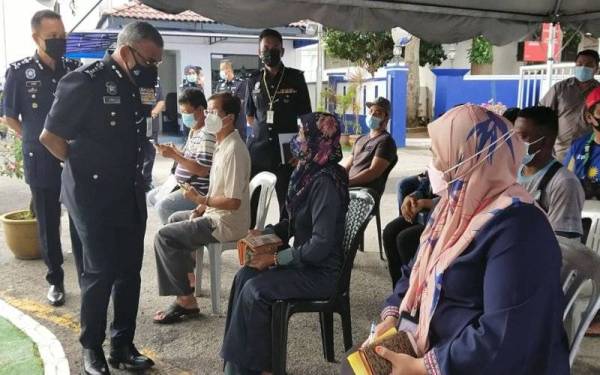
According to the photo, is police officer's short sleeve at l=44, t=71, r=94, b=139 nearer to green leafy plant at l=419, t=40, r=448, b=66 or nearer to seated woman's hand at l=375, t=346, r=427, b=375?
seated woman's hand at l=375, t=346, r=427, b=375

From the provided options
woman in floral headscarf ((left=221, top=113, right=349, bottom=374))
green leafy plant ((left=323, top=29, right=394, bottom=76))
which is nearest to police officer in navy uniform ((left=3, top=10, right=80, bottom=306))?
woman in floral headscarf ((left=221, top=113, right=349, bottom=374))

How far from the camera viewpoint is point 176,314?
3.56 m

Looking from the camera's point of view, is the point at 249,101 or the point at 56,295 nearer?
the point at 56,295

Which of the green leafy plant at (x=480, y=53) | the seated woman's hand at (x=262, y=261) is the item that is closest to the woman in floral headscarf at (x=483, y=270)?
the seated woman's hand at (x=262, y=261)

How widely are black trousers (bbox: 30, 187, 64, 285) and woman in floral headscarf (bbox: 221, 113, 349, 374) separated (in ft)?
6.13

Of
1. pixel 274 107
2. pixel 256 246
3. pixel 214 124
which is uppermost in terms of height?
pixel 274 107

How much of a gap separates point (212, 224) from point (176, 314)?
649 millimetres

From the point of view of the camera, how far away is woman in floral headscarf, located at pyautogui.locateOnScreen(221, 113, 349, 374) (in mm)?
2508

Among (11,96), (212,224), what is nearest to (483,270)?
(212,224)

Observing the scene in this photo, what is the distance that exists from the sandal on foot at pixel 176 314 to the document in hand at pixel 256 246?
112 cm

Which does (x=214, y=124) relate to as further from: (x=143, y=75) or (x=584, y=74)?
(x=584, y=74)

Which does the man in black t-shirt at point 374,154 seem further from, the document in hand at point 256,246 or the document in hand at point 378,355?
the document in hand at point 378,355

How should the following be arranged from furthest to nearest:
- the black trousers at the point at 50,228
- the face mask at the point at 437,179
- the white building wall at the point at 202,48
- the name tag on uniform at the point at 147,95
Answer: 1. the white building wall at the point at 202,48
2. the black trousers at the point at 50,228
3. the name tag on uniform at the point at 147,95
4. the face mask at the point at 437,179

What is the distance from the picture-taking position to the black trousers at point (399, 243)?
3557 millimetres
